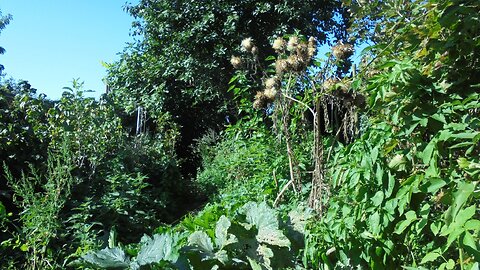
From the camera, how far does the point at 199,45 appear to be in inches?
382

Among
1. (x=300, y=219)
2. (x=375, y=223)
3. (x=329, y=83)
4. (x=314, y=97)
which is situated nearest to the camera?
(x=375, y=223)

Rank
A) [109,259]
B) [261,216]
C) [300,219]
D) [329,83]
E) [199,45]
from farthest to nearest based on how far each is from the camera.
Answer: [199,45] → [329,83] → [300,219] → [261,216] → [109,259]

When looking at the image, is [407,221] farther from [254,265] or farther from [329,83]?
[329,83]

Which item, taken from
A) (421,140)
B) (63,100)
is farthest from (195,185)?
(421,140)

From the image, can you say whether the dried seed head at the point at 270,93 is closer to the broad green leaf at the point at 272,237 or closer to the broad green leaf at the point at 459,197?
the broad green leaf at the point at 272,237

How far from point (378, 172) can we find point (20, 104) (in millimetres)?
4318

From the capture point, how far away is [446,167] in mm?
1967

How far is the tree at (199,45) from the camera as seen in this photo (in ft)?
31.1

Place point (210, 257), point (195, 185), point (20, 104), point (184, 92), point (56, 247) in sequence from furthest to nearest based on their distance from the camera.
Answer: point (184, 92) < point (195, 185) < point (20, 104) < point (56, 247) < point (210, 257)

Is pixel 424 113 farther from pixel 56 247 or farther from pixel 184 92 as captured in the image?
pixel 184 92

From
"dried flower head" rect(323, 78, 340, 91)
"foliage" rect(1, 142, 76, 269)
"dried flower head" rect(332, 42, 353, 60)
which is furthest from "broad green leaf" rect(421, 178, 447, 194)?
"foliage" rect(1, 142, 76, 269)

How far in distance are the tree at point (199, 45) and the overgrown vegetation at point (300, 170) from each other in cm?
253

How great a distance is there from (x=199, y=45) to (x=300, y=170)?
6.39m

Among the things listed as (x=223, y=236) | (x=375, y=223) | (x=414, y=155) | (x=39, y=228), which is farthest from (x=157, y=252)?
(x=39, y=228)
